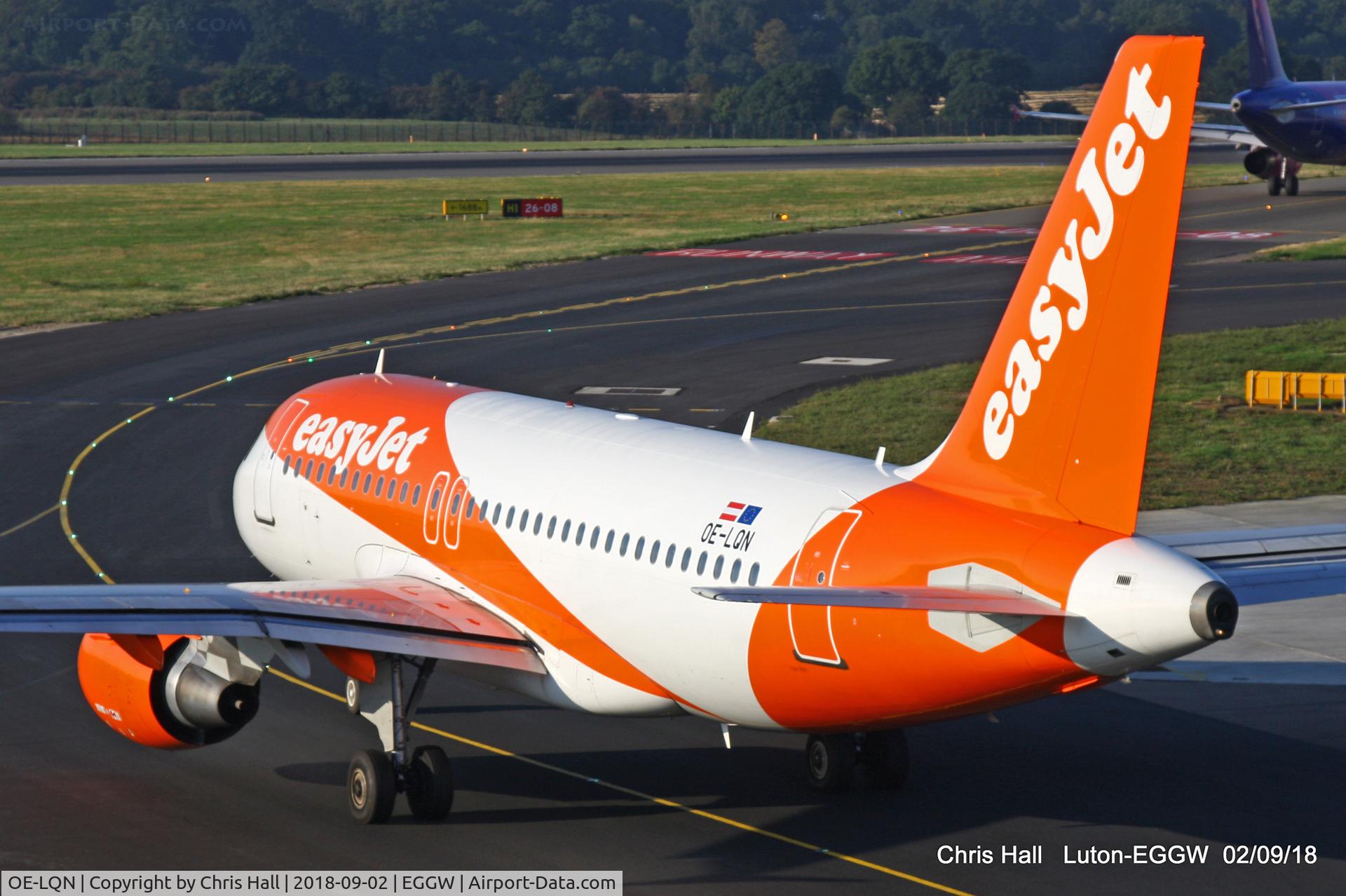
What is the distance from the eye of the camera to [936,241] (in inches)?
3622

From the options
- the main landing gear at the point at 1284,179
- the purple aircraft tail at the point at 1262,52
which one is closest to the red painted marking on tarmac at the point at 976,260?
the purple aircraft tail at the point at 1262,52

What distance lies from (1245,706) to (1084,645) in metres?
11.0

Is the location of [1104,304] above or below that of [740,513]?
above

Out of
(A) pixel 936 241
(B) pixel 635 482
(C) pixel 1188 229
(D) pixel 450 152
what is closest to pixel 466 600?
(B) pixel 635 482

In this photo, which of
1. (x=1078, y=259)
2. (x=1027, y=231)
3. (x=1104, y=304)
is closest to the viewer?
(x=1104, y=304)

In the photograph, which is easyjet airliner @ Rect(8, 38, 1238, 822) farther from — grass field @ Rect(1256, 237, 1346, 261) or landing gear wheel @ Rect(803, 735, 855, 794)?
grass field @ Rect(1256, 237, 1346, 261)

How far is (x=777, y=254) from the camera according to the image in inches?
3457

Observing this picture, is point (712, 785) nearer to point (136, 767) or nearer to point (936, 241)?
point (136, 767)

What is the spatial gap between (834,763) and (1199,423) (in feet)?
94.9

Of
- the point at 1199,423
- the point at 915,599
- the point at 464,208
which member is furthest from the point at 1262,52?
the point at 915,599

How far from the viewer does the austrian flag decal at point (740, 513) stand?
21031 mm

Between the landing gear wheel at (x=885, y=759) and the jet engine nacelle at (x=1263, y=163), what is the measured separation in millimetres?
95458

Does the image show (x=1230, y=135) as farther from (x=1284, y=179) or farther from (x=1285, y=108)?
(x=1285, y=108)

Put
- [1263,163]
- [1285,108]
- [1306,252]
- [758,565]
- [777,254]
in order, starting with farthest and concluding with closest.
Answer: [1263,163]
[1285,108]
[777,254]
[1306,252]
[758,565]
